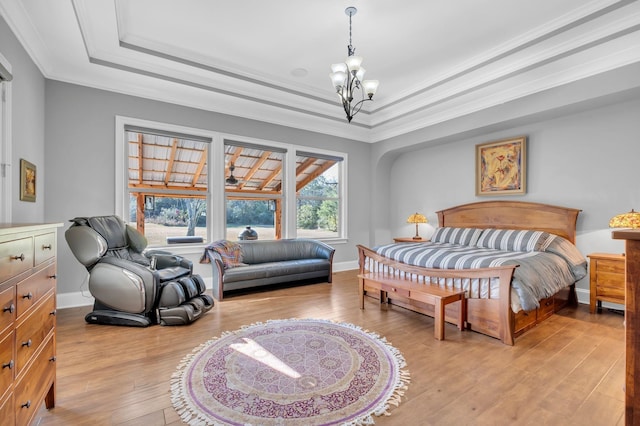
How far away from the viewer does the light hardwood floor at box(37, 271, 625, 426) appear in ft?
5.70

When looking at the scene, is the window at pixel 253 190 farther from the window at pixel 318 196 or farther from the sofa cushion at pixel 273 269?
the sofa cushion at pixel 273 269

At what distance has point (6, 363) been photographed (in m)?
1.17

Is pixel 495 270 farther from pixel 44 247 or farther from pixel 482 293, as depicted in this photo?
pixel 44 247

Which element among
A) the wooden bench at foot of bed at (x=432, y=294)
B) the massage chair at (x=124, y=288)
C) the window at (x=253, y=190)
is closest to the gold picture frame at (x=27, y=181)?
the massage chair at (x=124, y=288)

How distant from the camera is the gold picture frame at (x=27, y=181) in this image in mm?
2893

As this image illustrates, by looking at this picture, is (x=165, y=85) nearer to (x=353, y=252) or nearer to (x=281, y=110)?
(x=281, y=110)

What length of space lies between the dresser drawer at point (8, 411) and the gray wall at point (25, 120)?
2284 millimetres

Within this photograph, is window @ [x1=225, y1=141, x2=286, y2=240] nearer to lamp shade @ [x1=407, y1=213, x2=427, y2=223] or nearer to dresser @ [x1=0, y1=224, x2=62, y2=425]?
lamp shade @ [x1=407, y1=213, x2=427, y2=223]

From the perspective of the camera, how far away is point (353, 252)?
6293 millimetres

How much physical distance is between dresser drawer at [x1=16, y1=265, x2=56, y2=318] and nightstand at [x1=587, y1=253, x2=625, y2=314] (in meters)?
4.83

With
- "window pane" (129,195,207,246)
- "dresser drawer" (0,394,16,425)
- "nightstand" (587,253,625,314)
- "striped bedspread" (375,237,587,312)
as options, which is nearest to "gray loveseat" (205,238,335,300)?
"window pane" (129,195,207,246)

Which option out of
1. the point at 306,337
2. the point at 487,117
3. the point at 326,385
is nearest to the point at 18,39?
the point at 306,337

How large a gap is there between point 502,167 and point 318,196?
315cm

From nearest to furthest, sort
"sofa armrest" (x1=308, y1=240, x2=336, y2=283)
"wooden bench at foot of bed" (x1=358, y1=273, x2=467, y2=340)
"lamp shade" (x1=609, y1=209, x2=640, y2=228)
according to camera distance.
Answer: "wooden bench at foot of bed" (x1=358, y1=273, x2=467, y2=340) → "lamp shade" (x1=609, y1=209, x2=640, y2=228) → "sofa armrest" (x1=308, y1=240, x2=336, y2=283)
